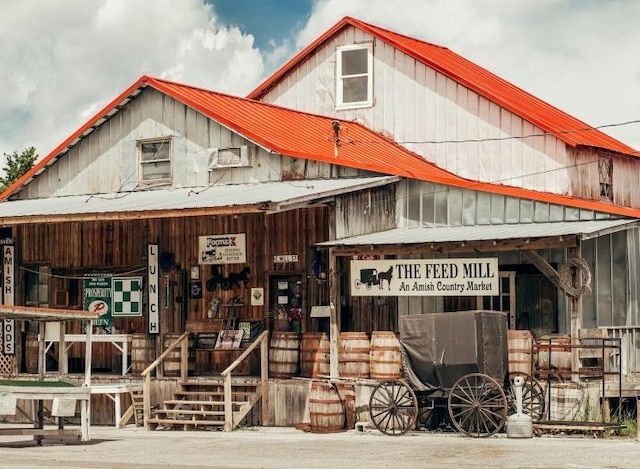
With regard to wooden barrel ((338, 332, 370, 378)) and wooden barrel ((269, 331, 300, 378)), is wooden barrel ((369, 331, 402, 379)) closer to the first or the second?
wooden barrel ((338, 332, 370, 378))

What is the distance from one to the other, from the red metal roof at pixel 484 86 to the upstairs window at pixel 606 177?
399mm

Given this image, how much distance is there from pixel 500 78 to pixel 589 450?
22197mm

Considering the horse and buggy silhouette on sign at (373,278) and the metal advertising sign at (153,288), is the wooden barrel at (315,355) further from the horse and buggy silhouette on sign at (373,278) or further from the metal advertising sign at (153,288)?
the metal advertising sign at (153,288)

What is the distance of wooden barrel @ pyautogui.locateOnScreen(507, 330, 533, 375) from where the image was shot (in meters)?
25.4

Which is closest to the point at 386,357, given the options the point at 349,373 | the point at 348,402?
the point at 349,373

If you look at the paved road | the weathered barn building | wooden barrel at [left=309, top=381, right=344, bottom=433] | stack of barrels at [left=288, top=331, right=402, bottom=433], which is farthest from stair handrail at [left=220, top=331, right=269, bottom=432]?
wooden barrel at [left=309, top=381, right=344, bottom=433]

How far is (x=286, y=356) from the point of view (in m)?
28.8

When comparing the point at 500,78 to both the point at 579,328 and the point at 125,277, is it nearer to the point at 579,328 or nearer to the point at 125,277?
the point at 125,277

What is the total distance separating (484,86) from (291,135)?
248 inches

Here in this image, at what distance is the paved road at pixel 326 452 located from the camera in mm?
19781

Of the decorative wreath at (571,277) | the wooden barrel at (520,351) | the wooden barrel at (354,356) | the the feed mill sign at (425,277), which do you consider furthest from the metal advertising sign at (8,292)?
→ the decorative wreath at (571,277)

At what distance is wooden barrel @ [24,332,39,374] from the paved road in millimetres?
6804

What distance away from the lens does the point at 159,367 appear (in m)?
30.5

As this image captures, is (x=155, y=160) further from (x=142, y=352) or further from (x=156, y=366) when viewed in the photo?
(x=156, y=366)
